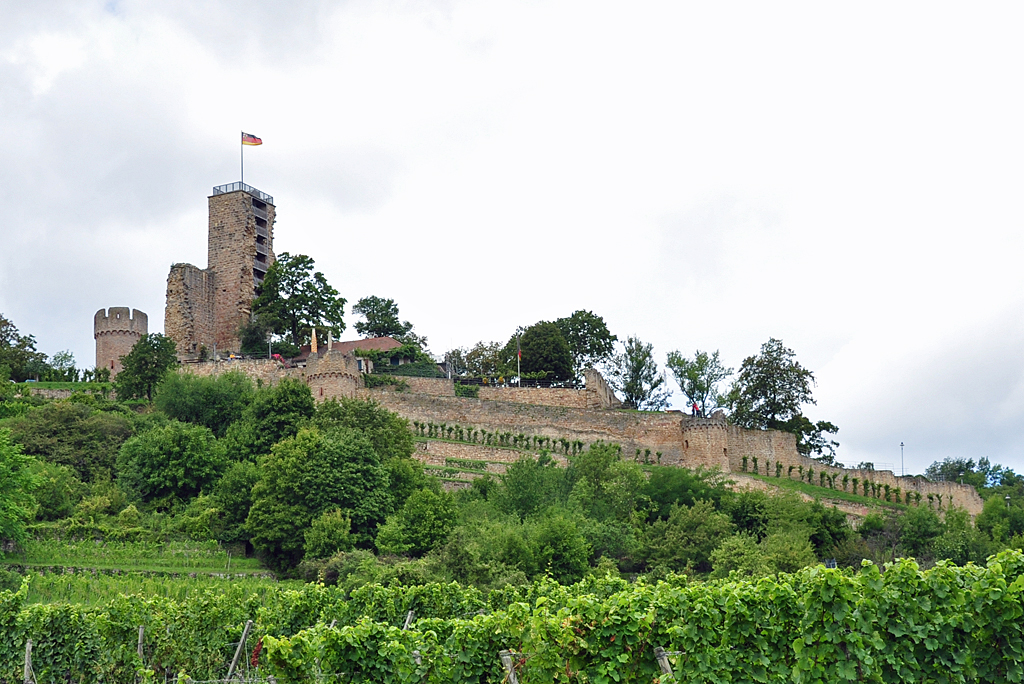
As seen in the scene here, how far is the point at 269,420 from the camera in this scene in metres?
40.3

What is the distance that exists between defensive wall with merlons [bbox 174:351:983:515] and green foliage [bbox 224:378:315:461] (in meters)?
5.76

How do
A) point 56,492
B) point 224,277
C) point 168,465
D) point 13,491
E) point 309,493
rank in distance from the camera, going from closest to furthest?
point 13,491, point 309,493, point 56,492, point 168,465, point 224,277

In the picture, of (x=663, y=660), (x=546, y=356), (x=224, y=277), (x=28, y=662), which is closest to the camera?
(x=663, y=660)

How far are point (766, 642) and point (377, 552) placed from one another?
21550 mm

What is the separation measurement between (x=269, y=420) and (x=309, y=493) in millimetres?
7643

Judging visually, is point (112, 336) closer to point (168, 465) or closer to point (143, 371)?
point (143, 371)

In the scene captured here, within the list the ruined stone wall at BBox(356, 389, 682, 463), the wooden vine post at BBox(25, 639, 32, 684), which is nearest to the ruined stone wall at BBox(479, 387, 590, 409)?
the ruined stone wall at BBox(356, 389, 682, 463)

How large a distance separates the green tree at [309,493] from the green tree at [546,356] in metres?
26.4

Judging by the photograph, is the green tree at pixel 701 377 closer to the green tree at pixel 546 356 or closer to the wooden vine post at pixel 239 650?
the green tree at pixel 546 356

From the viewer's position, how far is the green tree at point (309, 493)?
3269cm

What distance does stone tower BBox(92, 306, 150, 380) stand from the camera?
55594mm

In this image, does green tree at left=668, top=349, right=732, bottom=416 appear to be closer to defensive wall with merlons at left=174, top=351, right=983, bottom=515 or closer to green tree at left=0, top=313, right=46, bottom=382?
defensive wall with merlons at left=174, top=351, right=983, bottom=515

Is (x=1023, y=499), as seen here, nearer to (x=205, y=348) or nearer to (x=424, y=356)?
(x=424, y=356)

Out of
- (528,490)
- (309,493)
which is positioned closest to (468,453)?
(528,490)
